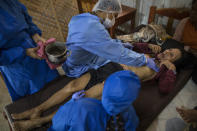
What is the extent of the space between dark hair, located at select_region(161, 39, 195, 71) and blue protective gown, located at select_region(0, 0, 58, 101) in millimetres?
1767

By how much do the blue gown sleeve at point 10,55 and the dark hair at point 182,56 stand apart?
6.52 ft

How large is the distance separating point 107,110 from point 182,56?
1522 mm

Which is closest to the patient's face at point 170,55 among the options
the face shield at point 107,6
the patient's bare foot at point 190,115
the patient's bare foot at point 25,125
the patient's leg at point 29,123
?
the patient's bare foot at point 190,115

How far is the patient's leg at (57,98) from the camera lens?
1.58 m

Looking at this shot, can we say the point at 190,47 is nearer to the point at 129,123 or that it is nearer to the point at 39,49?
the point at 129,123

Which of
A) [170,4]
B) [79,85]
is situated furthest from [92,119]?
[170,4]

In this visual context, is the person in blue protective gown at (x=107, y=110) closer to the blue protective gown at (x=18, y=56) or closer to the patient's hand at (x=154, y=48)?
the blue protective gown at (x=18, y=56)

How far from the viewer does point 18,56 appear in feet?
4.32

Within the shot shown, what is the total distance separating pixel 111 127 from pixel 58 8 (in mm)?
3044

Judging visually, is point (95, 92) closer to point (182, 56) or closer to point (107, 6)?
point (107, 6)

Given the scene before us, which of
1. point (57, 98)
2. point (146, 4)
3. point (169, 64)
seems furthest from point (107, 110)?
point (146, 4)

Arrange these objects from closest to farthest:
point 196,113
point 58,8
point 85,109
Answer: point 85,109, point 196,113, point 58,8

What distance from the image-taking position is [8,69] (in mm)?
1516

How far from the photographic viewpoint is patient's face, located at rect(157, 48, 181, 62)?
196 centimetres
